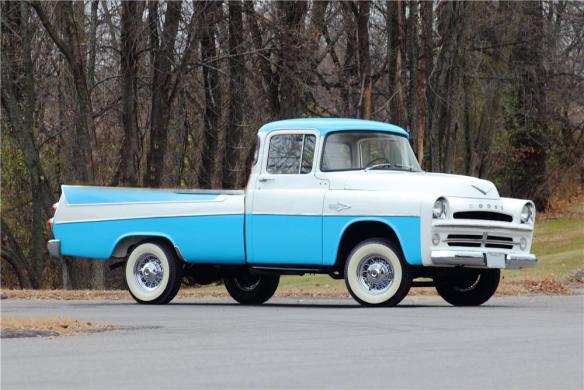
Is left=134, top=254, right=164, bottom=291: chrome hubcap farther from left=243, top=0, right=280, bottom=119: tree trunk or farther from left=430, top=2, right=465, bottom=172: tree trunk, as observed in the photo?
left=430, top=2, right=465, bottom=172: tree trunk

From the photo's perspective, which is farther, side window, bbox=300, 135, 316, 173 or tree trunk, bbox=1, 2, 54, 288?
tree trunk, bbox=1, 2, 54, 288

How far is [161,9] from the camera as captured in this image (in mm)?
32938

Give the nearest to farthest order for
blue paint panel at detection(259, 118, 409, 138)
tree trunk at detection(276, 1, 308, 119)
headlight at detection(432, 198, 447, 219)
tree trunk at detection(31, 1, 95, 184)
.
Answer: headlight at detection(432, 198, 447, 219), blue paint panel at detection(259, 118, 409, 138), tree trunk at detection(31, 1, 95, 184), tree trunk at detection(276, 1, 308, 119)

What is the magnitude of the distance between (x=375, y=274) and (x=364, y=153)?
177 cm

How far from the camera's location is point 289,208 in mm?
18047

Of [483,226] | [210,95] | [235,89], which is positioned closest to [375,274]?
[483,226]

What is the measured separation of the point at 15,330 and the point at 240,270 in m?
6.30

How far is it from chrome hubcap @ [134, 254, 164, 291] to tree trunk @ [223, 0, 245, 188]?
1294cm

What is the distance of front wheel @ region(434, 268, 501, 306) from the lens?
18.5 metres

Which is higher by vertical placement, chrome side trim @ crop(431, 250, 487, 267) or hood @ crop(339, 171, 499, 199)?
hood @ crop(339, 171, 499, 199)

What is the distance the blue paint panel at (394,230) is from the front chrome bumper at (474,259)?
0.88 feet

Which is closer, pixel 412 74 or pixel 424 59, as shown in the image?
pixel 412 74

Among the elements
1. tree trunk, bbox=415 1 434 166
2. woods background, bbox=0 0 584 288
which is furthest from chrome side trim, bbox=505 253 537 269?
tree trunk, bbox=415 1 434 166

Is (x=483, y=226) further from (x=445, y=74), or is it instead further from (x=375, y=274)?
(x=445, y=74)
